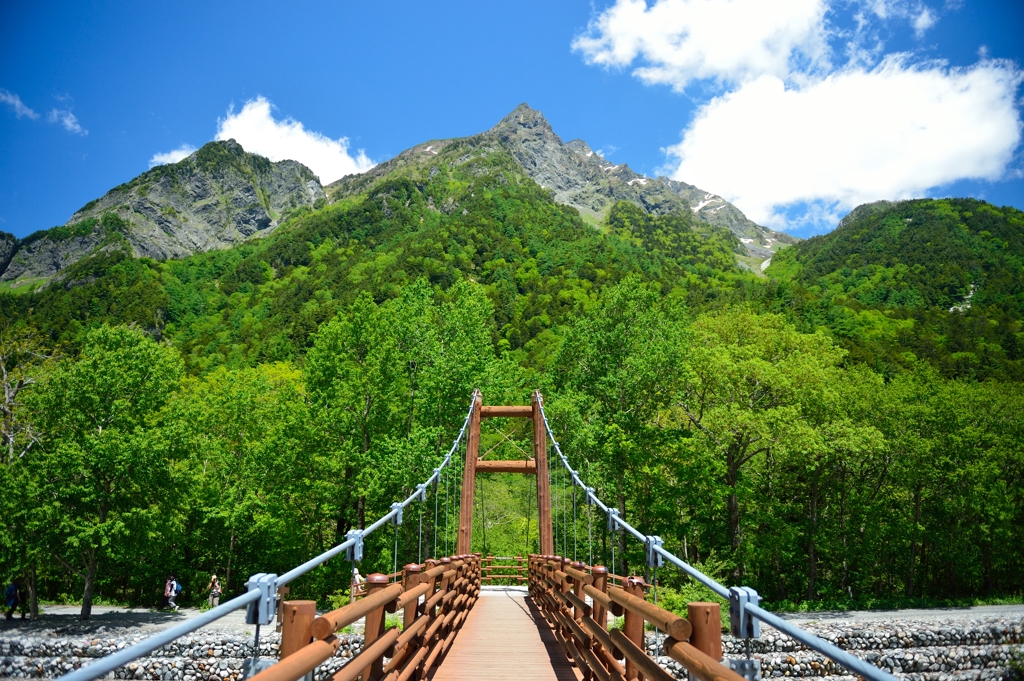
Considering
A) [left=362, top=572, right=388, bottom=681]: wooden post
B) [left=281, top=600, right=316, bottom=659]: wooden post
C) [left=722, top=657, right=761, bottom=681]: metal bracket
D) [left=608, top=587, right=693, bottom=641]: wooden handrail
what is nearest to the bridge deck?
[left=362, top=572, right=388, bottom=681]: wooden post

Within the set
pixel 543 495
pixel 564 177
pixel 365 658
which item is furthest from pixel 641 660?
pixel 564 177

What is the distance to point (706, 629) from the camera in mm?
2096

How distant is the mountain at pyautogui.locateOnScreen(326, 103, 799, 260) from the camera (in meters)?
141

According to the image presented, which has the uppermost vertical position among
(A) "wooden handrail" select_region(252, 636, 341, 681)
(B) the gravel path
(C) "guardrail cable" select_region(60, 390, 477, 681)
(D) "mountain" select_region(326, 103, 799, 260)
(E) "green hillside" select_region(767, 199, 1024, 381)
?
(D) "mountain" select_region(326, 103, 799, 260)

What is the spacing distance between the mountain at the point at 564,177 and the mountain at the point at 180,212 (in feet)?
47.8

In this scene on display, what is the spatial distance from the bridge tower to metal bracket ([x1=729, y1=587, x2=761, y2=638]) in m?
9.88

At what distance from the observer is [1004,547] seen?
2164 centimetres

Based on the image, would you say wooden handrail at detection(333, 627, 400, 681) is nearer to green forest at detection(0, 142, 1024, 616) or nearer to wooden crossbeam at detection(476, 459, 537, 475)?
green forest at detection(0, 142, 1024, 616)

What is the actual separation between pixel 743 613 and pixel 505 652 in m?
4.63

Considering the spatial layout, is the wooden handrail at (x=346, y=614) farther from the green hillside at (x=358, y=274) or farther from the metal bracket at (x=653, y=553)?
the green hillside at (x=358, y=274)

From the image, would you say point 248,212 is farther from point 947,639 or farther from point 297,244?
point 947,639

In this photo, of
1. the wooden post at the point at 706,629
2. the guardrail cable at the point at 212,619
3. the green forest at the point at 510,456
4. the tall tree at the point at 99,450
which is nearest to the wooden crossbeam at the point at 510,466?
the green forest at the point at 510,456

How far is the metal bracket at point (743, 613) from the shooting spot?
1.84 m

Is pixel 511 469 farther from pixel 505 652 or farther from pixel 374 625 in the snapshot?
pixel 374 625
